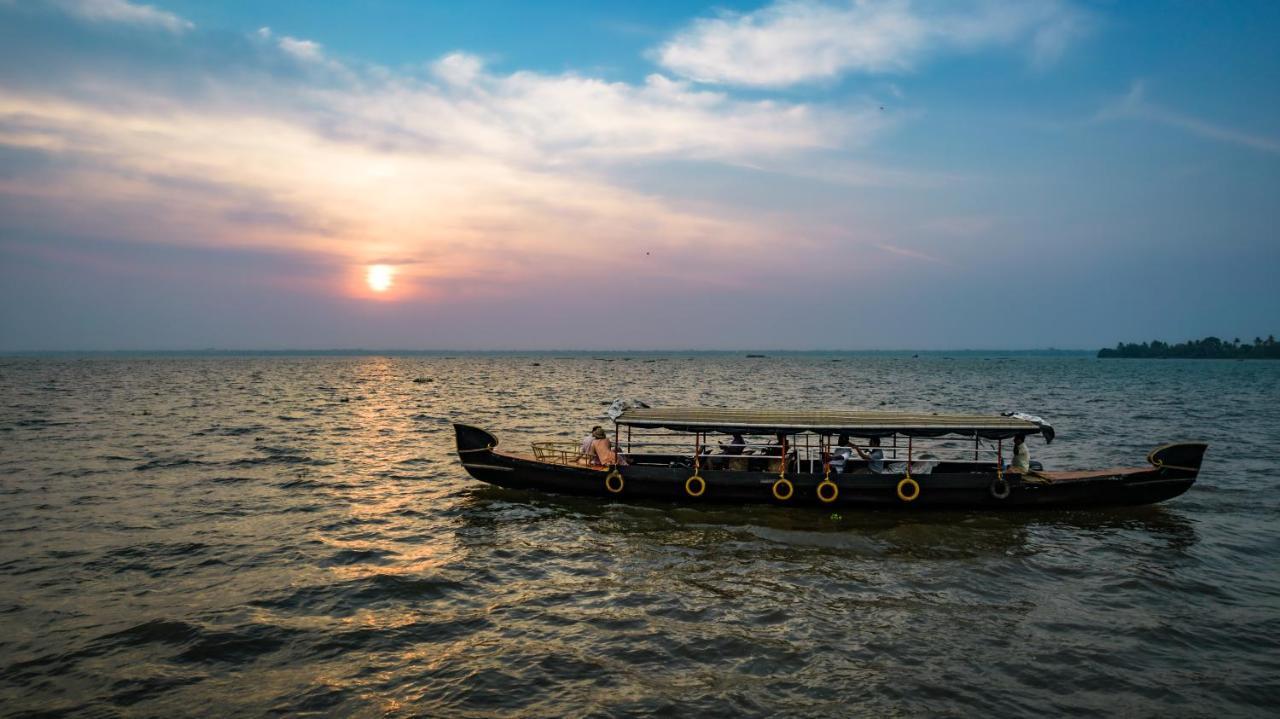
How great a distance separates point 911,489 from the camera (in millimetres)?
17750

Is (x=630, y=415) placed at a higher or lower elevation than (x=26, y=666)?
higher

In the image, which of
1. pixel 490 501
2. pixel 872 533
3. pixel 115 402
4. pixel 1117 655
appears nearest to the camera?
pixel 1117 655

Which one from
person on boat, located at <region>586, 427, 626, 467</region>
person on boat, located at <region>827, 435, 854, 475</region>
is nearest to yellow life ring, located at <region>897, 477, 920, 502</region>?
person on boat, located at <region>827, 435, 854, 475</region>

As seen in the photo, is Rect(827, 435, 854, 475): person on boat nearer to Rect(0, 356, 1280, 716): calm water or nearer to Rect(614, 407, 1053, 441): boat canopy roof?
Rect(614, 407, 1053, 441): boat canopy roof

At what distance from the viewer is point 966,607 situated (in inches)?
478

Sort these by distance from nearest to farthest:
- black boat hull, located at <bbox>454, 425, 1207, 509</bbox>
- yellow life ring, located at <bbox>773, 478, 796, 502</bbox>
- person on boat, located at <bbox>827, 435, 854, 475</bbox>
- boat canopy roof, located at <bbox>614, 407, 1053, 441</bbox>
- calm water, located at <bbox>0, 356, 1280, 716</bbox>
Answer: calm water, located at <bbox>0, 356, 1280, 716</bbox>
boat canopy roof, located at <bbox>614, 407, 1053, 441</bbox>
black boat hull, located at <bbox>454, 425, 1207, 509</bbox>
yellow life ring, located at <bbox>773, 478, 796, 502</bbox>
person on boat, located at <bbox>827, 435, 854, 475</bbox>

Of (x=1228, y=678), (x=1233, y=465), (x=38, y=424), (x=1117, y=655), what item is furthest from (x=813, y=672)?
(x=38, y=424)

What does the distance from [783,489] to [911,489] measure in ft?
11.1

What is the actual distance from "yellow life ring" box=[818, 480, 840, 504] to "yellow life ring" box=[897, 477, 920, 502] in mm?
1630

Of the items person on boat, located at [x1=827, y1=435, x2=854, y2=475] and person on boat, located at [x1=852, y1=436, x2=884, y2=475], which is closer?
person on boat, located at [x1=852, y1=436, x2=884, y2=475]

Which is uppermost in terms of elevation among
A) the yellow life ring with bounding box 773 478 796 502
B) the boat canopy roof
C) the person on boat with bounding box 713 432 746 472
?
the boat canopy roof

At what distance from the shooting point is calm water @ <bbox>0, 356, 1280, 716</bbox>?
30.2 feet

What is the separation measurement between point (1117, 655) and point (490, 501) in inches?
618

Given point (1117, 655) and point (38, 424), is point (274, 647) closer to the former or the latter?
point (1117, 655)
